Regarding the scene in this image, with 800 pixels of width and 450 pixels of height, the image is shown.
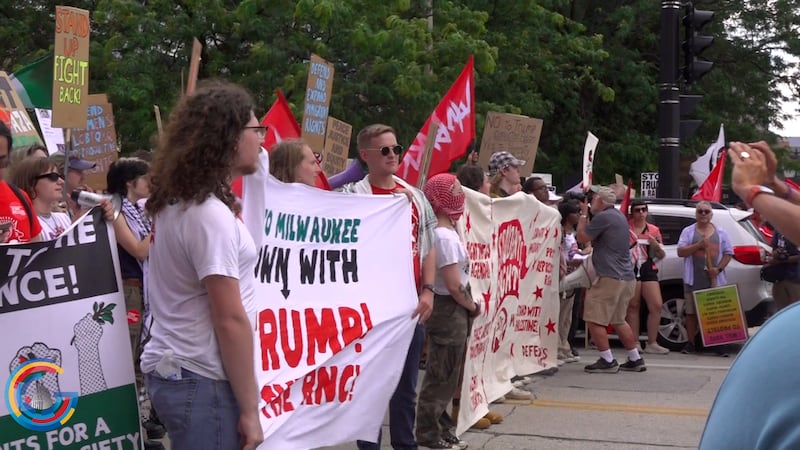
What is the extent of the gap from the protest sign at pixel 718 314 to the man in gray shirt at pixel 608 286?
72.6 inches

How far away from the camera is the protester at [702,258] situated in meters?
12.8

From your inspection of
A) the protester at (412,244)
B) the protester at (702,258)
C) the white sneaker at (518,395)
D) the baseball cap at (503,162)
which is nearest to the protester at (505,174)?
the baseball cap at (503,162)

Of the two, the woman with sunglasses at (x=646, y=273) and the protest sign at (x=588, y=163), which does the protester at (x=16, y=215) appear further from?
the protest sign at (x=588, y=163)

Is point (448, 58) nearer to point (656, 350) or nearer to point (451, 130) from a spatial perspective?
point (656, 350)

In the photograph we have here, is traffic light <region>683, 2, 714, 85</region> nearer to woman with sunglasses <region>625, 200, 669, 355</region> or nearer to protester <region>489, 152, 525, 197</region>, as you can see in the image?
woman with sunglasses <region>625, 200, 669, 355</region>

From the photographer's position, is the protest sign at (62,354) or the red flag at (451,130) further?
the red flag at (451,130)

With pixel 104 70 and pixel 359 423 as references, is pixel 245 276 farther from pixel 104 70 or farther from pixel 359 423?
pixel 104 70

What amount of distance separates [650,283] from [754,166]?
8720 mm

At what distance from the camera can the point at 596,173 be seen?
26781 millimetres

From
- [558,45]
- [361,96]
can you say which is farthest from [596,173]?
[361,96]

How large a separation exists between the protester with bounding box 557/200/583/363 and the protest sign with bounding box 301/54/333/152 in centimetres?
330

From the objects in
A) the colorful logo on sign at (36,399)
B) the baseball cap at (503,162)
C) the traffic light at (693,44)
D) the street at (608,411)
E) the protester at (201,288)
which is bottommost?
the street at (608,411)

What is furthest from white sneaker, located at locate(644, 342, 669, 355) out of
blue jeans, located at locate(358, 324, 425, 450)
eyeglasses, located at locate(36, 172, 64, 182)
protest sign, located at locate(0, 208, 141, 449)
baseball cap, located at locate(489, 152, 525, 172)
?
protest sign, located at locate(0, 208, 141, 449)

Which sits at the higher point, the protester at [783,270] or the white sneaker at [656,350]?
the protester at [783,270]
